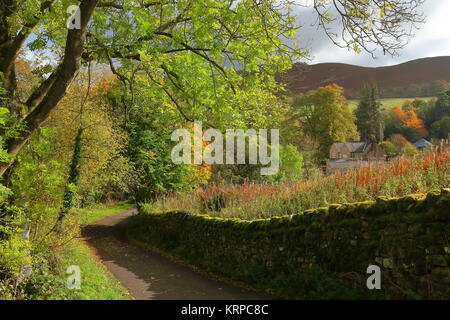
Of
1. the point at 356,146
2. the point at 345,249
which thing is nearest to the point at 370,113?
the point at 356,146

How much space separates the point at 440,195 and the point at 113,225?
20.3 meters

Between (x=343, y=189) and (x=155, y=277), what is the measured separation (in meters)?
5.52

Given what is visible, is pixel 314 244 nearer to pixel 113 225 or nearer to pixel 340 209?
pixel 340 209

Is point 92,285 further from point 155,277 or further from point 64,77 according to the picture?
point 64,77

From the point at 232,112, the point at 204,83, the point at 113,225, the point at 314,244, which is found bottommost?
the point at 113,225

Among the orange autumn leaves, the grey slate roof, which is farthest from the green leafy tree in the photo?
the orange autumn leaves

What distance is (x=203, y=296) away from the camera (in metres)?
8.01

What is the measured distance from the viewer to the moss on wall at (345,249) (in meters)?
5.30

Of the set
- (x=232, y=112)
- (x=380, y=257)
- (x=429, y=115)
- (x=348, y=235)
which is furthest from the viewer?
(x=429, y=115)

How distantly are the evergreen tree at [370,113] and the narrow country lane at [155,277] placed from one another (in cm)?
6106

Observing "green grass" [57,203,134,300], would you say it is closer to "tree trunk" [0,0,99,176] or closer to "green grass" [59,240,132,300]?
"green grass" [59,240,132,300]

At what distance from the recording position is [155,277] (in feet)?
33.2

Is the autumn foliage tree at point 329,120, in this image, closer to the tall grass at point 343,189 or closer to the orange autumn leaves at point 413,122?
the orange autumn leaves at point 413,122

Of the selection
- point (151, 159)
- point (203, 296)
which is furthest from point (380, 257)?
point (151, 159)
